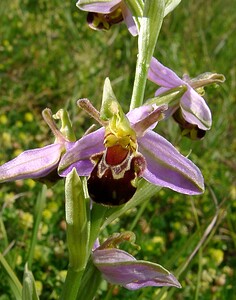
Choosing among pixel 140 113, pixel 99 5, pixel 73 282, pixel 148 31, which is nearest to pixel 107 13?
pixel 99 5

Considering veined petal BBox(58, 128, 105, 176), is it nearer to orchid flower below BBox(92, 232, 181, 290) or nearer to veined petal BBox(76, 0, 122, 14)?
orchid flower below BBox(92, 232, 181, 290)

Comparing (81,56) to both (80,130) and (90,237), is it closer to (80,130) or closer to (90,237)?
(80,130)

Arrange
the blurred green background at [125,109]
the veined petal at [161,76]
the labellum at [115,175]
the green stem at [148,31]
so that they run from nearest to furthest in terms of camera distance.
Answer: the labellum at [115,175] → the green stem at [148,31] → the veined petal at [161,76] → the blurred green background at [125,109]

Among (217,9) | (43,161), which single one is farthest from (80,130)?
(217,9)

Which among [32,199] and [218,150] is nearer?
[32,199]

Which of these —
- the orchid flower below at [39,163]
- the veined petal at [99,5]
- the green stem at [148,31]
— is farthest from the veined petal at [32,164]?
the veined petal at [99,5]

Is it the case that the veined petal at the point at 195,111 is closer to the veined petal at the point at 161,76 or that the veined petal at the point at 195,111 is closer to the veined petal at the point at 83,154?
the veined petal at the point at 161,76
